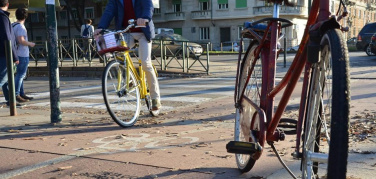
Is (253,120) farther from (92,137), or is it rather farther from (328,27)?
(92,137)

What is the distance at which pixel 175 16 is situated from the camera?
5406 centimetres

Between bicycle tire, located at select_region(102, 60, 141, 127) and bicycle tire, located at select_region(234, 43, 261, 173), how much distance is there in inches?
80.8

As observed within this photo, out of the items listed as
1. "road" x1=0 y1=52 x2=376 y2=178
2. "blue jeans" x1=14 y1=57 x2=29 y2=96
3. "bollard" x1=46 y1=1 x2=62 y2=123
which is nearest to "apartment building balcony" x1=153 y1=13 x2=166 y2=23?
"blue jeans" x1=14 y1=57 x2=29 y2=96

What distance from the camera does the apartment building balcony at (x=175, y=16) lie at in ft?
176

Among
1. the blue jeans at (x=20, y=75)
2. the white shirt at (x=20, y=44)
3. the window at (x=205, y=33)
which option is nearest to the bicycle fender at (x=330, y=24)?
the blue jeans at (x=20, y=75)

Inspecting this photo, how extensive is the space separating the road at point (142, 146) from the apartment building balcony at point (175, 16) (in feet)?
156

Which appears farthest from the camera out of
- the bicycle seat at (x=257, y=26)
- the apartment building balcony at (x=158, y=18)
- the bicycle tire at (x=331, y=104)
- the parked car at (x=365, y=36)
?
the apartment building balcony at (x=158, y=18)

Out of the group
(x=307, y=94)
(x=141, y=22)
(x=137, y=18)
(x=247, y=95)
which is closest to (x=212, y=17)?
(x=137, y=18)

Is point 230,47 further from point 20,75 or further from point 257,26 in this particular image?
point 257,26

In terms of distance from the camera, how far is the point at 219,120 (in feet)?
18.2

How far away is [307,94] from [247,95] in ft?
3.86

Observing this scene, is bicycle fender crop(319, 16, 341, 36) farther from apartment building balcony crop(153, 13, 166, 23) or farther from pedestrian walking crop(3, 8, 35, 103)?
apartment building balcony crop(153, 13, 166, 23)

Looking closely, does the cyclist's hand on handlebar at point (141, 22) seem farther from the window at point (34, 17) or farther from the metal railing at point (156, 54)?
the window at point (34, 17)

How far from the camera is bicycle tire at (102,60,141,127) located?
499 cm
